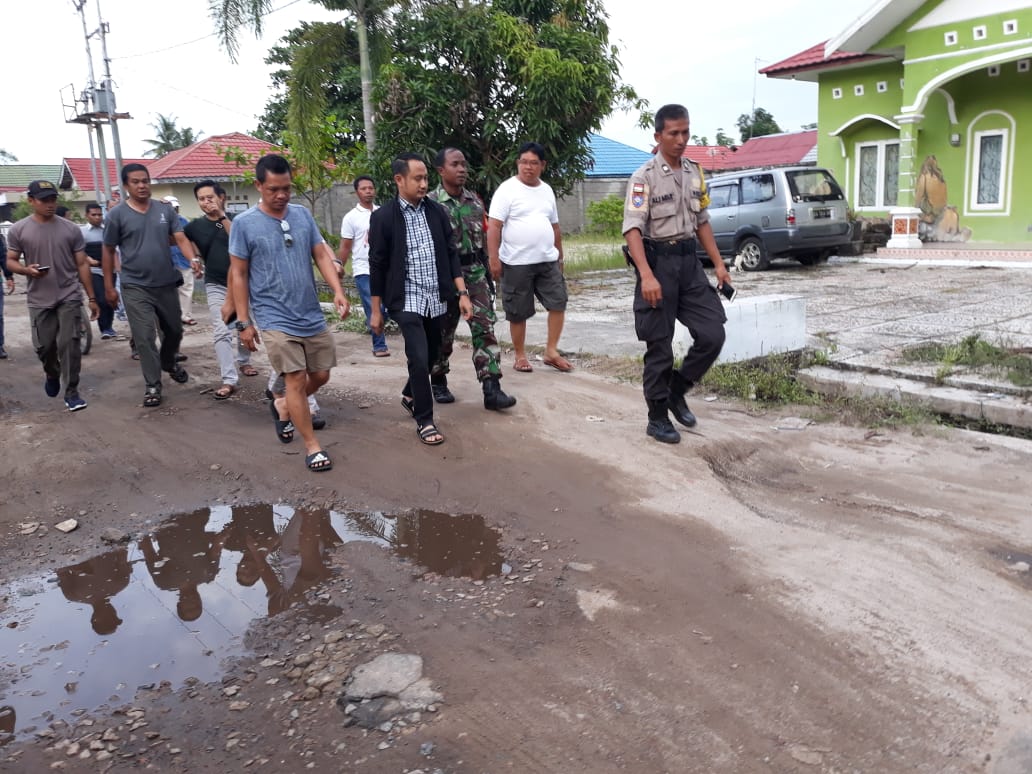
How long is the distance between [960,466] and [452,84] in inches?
396

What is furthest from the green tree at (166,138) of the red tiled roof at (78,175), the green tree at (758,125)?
the green tree at (758,125)

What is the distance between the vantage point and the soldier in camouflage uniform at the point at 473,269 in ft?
19.4

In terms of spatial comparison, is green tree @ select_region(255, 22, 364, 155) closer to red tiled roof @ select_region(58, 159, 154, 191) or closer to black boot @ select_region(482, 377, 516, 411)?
black boot @ select_region(482, 377, 516, 411)

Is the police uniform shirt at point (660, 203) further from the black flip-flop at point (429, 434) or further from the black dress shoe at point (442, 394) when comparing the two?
the black dress shoe at point (442, 394)

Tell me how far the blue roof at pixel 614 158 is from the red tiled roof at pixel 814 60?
1508 cm

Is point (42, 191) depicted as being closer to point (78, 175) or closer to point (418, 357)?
Answer: point (418, 357)

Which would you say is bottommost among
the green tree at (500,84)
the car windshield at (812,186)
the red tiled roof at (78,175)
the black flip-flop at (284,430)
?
the black flip-flop at (284,430)

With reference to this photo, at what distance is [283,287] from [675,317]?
2.29 meters

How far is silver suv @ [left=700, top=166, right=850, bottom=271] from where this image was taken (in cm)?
1412

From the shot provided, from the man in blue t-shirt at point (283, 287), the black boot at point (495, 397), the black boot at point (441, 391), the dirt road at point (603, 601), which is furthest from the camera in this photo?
the black boot at point (441, 391)

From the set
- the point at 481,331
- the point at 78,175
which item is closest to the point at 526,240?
the point at 481,331

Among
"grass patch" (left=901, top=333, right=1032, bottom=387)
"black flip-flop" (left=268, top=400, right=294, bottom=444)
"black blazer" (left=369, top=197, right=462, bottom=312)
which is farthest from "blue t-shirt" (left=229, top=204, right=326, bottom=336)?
"grass patch" (left=901, top=333, right=1032, bottom=387)

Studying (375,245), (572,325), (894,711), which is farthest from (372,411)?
(894,711)

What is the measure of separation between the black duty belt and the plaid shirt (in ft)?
4.32
